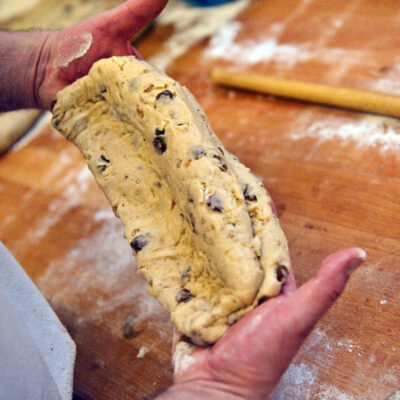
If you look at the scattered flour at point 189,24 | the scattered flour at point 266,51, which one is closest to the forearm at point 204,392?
the scattered flour at point 266,51

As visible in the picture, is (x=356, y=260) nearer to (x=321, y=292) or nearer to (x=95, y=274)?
(x=321, y=292)

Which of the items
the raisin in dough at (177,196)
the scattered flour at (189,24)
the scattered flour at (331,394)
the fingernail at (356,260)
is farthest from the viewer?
the scattered flour at (189,24)

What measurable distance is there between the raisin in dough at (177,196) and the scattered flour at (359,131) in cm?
64

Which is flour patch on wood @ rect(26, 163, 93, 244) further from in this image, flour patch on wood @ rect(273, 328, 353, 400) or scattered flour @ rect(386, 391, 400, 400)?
scattered flour @ rect(386, 391, 400, 400)

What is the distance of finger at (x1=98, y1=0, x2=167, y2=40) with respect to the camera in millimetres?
1358

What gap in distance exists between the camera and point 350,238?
1.29m

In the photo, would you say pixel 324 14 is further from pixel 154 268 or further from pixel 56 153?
pixel 154 268

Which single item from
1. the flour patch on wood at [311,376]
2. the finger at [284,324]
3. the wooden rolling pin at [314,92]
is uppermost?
the finger at [284,324]

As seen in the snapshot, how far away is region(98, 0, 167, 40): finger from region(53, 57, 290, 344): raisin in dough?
0.91ft

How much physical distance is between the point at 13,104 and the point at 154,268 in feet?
3.19

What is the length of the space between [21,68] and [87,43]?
0.95 ft

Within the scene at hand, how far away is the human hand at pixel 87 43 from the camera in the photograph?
1.39m

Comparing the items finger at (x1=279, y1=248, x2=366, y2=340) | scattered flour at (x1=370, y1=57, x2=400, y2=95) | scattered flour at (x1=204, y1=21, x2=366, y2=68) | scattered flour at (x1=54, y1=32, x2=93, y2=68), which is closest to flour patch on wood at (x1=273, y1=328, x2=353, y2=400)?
finger at (x1=279, y1=248, x2=366, y2=340)

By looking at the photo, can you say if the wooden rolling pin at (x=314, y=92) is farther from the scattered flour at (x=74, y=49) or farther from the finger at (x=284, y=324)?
the finger at (x=284, y=324)
